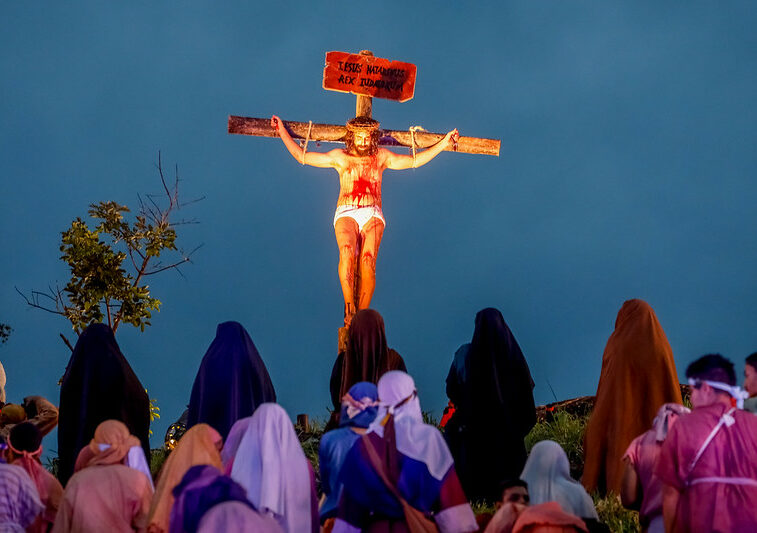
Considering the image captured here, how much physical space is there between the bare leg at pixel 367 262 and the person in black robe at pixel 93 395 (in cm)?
326

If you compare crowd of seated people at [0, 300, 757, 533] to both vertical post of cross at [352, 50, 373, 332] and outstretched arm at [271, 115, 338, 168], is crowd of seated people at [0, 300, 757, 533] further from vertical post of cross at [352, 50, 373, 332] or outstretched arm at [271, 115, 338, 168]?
outstretched arm at [271, 115, 338, 168]

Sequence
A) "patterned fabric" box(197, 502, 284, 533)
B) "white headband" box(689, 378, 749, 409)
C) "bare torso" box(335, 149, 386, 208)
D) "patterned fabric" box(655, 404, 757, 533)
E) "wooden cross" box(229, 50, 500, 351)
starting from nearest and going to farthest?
"patterned fabric" box(197, 502, 284, 533), "patterned fabric" box(655, 404, 757, 533), "white headband" box(689, 378, 749, 409), "bare torso" box(335, 149, 386, 208), "wooden cross" box(229, 50, 500, 351)

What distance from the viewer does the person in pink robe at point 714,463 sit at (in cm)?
548

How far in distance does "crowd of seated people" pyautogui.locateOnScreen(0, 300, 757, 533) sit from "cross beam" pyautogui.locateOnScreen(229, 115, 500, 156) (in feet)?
13.0

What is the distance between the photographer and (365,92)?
12.2 metres

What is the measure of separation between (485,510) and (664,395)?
1.70 metres

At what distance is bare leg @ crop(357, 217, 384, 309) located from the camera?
11.6 m

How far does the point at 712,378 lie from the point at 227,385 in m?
4.07

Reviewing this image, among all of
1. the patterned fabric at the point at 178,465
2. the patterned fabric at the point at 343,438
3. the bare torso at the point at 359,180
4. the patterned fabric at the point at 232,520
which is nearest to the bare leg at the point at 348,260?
the bare torso at the point at 359,180

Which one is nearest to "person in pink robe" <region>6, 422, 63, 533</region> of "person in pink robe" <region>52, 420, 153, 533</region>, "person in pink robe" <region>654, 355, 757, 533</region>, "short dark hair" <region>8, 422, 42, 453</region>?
"short dark hair" <region>8, 422, 42, 453</region>

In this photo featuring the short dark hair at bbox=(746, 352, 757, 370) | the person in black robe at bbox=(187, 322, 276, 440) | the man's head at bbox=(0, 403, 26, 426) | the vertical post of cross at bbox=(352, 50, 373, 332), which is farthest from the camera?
the vertical post of cross at bbox=(352, 50, 373, 332)

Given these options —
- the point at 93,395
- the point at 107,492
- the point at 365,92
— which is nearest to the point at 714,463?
the point at 107,492

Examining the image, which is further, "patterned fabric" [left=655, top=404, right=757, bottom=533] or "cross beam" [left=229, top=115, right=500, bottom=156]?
"cross beam" [left=229, top=115, right=500, bottom=156]

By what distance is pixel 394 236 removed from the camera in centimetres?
7969
